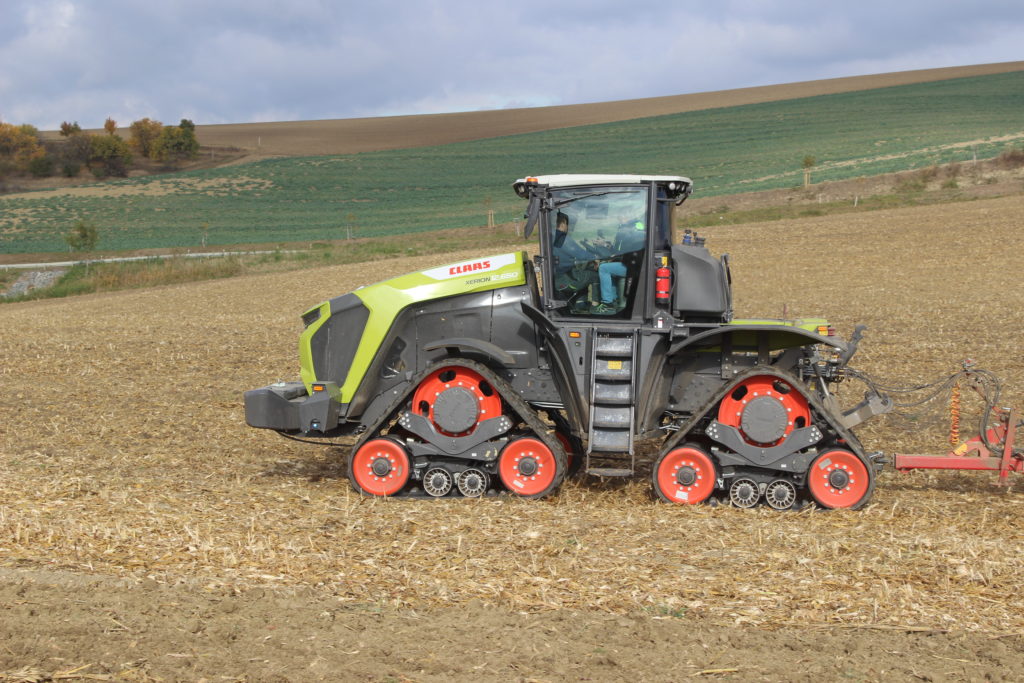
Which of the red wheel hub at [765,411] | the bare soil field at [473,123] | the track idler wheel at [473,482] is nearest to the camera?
the red wheel hub at [765,411]

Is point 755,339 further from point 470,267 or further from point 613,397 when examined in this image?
point 470,267

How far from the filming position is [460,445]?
26.8ft

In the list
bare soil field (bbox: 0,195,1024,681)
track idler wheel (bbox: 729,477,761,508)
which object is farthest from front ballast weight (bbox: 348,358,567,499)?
track idler wheel (bbox: 729,477,761,508)

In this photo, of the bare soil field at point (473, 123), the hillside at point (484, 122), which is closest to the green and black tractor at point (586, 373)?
the hillside at point (484, 122)

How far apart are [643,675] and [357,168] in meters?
69.1

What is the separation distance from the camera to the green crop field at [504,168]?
50.9 metres

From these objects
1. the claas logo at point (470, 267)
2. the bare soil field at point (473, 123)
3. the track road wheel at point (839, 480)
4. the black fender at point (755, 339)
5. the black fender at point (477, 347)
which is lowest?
the track road wheel at point (839, 480)

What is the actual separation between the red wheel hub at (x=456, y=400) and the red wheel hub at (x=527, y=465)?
34cm

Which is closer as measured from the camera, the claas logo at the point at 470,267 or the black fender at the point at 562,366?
the black fender at the point at 562,366

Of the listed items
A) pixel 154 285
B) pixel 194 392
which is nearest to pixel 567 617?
pixel 194 392

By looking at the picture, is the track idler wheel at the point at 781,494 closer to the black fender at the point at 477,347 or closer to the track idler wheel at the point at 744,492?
the track idler wheel at the point at 744,492

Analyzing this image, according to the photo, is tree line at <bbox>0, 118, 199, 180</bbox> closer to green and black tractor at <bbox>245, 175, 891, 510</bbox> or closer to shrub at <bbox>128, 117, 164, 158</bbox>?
shrub at <bbox>128, 117, 164, 158</bbox>

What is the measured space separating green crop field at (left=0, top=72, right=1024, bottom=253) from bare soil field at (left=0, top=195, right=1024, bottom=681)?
3844cm

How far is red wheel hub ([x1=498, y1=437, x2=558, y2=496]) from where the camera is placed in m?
8.09
